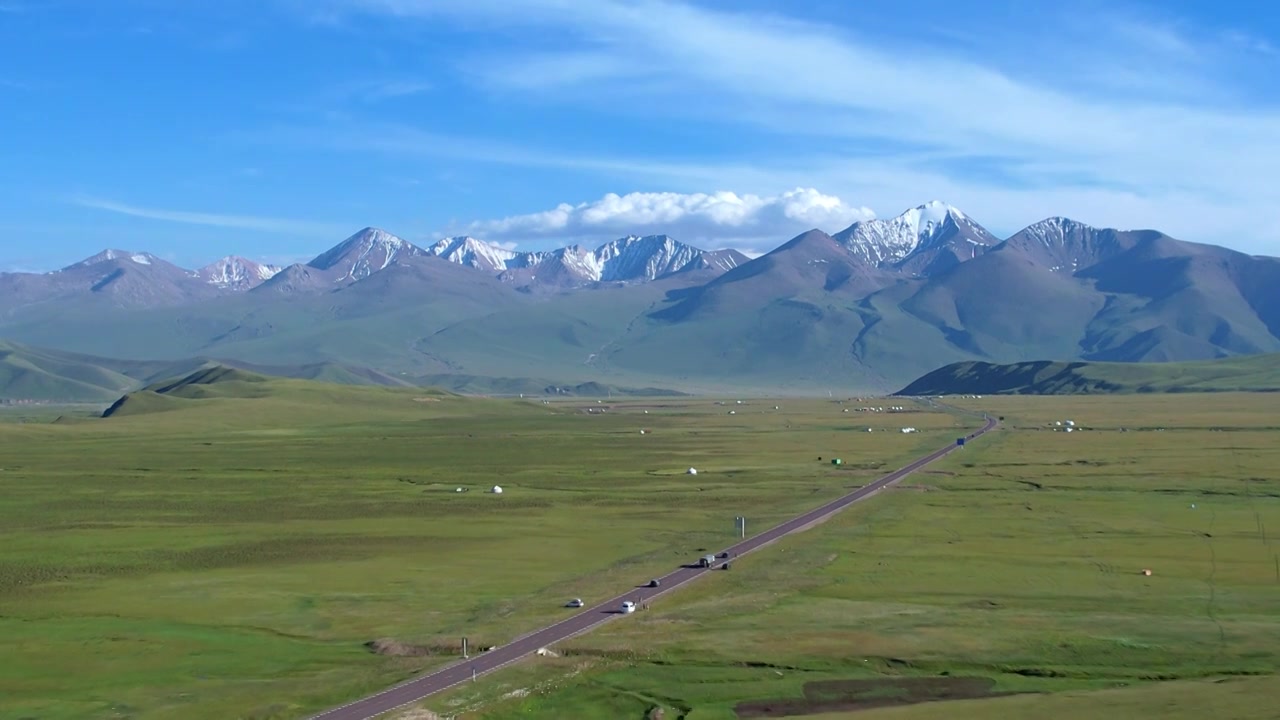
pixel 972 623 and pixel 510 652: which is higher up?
pixel 972 623

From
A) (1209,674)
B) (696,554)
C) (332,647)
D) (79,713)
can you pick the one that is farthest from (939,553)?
(79,713)

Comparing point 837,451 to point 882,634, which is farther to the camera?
point 837,451

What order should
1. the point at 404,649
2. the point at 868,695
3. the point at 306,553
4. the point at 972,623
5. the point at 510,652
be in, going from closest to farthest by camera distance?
the point at 868,695
the point at 510,652
the point at 404,649
the point at 972,623
the point at 306,553

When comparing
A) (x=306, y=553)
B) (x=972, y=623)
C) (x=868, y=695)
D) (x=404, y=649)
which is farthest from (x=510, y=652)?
(x=306, y=553)

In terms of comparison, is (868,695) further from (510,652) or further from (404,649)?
(404,649)

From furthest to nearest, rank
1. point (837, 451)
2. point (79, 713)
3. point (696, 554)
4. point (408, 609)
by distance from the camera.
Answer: point (837, 451), point (696, 554), point (408, 609), point (79, 713)

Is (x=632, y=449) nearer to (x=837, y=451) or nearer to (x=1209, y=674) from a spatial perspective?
(x=837, y=451)
